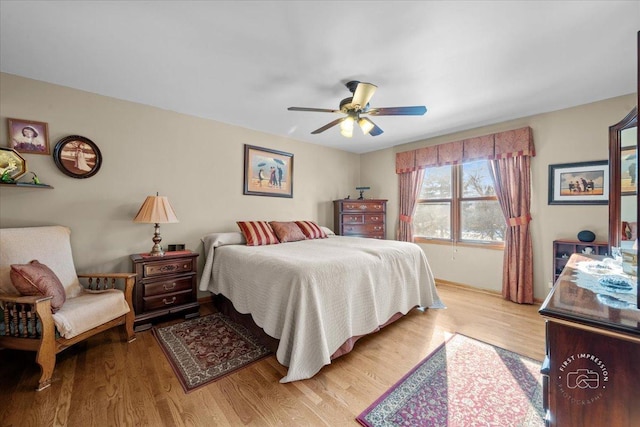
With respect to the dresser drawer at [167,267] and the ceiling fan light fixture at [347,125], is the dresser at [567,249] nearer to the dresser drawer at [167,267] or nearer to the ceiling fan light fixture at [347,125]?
the ceiling fan light fixture at [347,125]

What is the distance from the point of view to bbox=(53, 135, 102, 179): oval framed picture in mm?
2479

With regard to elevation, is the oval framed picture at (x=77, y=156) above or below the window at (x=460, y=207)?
above

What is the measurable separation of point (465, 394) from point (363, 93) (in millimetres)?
2431

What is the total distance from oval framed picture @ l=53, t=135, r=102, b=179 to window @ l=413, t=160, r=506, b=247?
15.2 feet

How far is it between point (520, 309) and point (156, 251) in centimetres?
441

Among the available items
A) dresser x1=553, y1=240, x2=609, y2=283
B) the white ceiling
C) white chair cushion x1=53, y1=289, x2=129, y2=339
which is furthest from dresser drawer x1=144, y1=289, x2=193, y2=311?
dresser x1=553, y1=240, x2=609, y2=283

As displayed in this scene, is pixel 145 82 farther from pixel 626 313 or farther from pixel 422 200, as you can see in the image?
pixel 422 200

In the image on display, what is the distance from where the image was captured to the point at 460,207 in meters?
4.04

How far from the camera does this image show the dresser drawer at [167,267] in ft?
8.49

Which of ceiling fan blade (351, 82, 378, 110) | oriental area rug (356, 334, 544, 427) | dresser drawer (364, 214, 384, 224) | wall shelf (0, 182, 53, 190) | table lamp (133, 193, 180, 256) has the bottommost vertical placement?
oriental area rug (356, 334, 544, 427)

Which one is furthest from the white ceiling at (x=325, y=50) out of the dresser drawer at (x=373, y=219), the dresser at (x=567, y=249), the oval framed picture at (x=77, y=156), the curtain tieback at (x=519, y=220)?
the dresser drawer at (x=373, y=219)

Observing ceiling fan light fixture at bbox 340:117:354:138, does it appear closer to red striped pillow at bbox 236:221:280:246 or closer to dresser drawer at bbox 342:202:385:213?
red striped pillow at bbox 236:221:280:246

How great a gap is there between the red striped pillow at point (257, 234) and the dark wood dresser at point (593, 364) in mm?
2815

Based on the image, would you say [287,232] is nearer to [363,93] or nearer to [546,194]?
[363,93]
